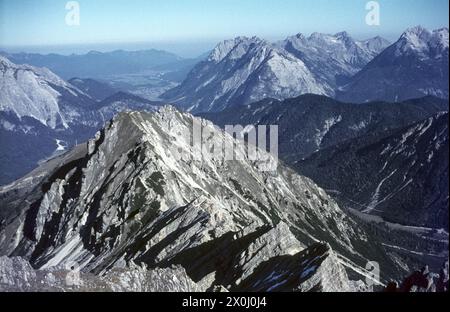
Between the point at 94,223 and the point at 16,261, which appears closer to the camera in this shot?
the point at 16,261

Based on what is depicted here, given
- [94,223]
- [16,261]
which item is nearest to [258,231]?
[16,261]

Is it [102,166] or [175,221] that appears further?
[102,166]

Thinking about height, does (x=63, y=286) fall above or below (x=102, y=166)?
above

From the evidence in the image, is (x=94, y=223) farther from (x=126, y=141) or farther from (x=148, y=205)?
(x=126, y=141)

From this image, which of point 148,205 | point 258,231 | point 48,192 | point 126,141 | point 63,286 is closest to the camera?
point 63,286
